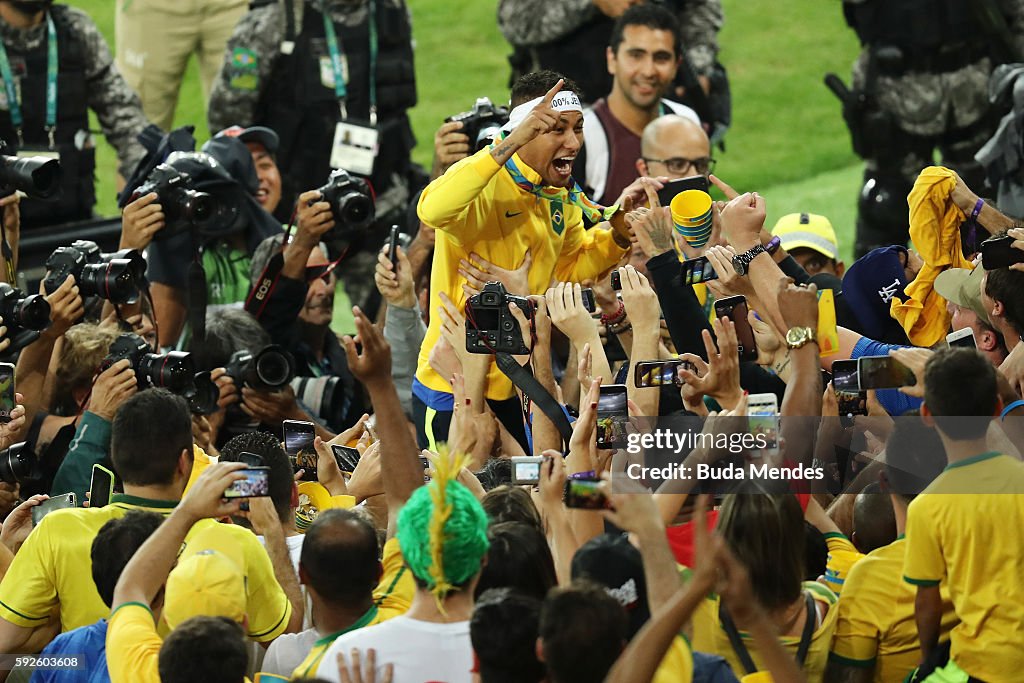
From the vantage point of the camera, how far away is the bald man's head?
668 centimetres

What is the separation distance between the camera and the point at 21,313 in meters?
5.27

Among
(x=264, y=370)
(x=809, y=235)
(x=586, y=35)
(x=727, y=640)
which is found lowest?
(x=727, y=640)

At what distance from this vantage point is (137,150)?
890 centimetres

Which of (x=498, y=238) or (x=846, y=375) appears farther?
(x=498, y=238)

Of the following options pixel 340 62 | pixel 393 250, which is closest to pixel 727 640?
pixel 393 250

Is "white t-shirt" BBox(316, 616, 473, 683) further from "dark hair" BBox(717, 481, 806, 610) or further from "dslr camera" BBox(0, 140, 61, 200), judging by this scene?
"dslr camera" BBox(0, 140, 61, 200)

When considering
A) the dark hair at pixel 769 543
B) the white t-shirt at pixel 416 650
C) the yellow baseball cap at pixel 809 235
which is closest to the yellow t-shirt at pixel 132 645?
the white t-shirt at pixel 416 650

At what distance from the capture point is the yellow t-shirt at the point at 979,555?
3.68 m

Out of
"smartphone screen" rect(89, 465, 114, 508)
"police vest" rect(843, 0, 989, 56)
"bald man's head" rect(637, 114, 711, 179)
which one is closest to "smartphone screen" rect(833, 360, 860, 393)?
"smartphone screen" rect(89, 465, 114, 508)

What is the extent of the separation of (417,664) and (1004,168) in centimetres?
471

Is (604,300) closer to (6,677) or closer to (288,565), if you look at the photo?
(288,565)

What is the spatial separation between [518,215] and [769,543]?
211cm

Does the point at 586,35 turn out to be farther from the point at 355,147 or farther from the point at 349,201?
the point at 349,201

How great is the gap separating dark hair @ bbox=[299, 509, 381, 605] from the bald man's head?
11.1 ft
